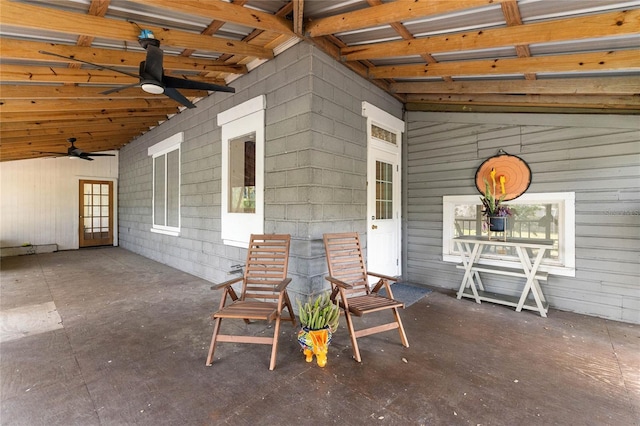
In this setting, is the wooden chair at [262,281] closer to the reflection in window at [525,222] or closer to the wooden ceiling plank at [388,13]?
the wooden ceiling plank at [388,13]

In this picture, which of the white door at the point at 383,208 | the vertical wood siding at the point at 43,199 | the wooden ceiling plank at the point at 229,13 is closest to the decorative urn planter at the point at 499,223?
the white door at the point at 383,208

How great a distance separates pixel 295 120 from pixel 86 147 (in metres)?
8.37

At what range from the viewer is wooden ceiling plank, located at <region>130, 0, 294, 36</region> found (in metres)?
2.34

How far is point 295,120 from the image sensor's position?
333 cm

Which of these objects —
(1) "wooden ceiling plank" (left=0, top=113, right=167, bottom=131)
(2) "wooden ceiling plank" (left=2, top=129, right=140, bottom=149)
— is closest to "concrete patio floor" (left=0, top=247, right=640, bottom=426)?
(1) "wooden ceiling plank" (left=0, top=113, right=167, bottom=131)

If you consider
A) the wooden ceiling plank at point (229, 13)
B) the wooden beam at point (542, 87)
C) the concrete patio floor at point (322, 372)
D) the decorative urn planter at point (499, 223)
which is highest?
the wooden ceiling plank at point (229, 13)

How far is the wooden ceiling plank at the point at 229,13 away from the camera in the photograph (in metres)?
2.34

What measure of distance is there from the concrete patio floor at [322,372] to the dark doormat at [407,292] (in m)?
0.32

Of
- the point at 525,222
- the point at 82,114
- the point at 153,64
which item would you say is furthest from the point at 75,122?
the point at 525,222

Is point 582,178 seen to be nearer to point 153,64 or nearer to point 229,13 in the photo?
point 229,13

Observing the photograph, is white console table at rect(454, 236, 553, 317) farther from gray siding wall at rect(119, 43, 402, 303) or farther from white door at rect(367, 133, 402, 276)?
gray siding wall at rect(119, 43, 402, 303)

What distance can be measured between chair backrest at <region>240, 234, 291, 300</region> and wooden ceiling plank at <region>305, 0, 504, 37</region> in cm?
214

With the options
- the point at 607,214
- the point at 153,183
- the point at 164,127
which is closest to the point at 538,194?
the point at 607,214

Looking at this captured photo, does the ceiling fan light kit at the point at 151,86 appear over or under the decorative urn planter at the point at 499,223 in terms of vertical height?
over
